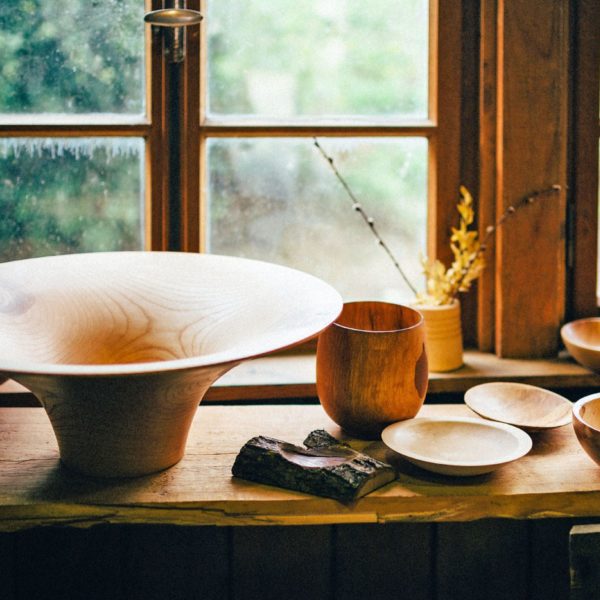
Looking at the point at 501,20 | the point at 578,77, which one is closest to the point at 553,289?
the point at 578,77

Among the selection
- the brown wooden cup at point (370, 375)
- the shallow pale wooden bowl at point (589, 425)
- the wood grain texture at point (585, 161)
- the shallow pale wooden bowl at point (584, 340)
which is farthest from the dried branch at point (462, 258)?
the shallow pale wooden bowl at point (589, 425)

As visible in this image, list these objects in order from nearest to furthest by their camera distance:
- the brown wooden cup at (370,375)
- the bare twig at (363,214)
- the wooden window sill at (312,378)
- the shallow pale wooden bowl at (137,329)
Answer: the shallow pale wooden bowl at (137,329) → the brown wooden cup at (370,375) → the wooden window sill at (312,378) → the bare twig at (363,214)

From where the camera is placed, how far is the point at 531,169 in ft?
4.75

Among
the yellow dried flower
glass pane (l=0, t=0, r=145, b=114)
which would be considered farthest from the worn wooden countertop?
glass pane (l=0, t=0, r=145, b=114)

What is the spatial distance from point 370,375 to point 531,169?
639mm

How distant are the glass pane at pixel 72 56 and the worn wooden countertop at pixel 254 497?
74 centimetres

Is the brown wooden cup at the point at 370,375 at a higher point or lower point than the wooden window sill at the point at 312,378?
higher

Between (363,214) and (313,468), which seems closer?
(313,468)

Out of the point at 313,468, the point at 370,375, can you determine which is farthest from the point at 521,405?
the point at 313,468

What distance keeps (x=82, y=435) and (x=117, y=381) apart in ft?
0.46

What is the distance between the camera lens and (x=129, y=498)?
0.92 m

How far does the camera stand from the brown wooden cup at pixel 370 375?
1062mm

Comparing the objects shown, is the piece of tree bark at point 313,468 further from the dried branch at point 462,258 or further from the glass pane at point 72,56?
the glass pane at point 72,56

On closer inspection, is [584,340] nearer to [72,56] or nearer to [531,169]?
[531,169]
